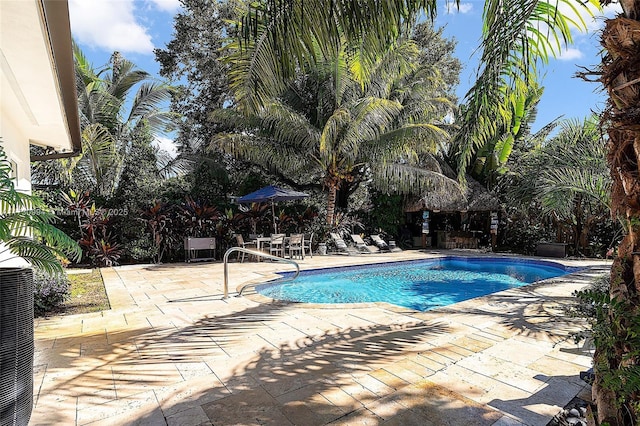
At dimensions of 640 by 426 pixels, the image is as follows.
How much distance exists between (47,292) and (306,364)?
15.4ft

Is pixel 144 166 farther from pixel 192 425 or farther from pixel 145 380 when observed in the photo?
pixel 192 425

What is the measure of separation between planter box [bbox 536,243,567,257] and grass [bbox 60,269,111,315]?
1498 cm

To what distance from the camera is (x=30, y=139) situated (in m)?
8.31

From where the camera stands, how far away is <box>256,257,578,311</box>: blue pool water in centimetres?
874

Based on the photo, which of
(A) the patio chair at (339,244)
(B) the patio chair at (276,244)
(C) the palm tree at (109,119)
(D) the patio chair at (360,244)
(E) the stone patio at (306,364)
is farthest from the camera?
(D) the patio chair at (360,244)

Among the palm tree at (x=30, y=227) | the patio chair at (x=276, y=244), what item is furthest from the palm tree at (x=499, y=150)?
the palm tree at (x=30, y=227)

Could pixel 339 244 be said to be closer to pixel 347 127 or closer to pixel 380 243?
pixel 380 243

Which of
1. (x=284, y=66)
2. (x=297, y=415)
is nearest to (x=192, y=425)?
(x=297, y=415)

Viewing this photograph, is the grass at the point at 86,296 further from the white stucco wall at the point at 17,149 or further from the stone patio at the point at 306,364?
the white stucco wall at the point at 17,149

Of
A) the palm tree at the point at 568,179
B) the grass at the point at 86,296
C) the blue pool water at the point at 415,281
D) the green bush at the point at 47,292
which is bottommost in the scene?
the blue pool water at the point at 415,281

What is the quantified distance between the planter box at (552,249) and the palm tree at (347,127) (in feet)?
14.2

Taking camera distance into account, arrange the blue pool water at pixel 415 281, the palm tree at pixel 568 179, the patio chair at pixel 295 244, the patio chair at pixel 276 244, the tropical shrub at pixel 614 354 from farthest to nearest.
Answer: the patio chair at pixel 295 244 < the patio chair at pixel 276 244 < the blue pool water at pixel 415 281 < the palm tree at pixel 568 179 < the tropical shrub at pixel 614 354

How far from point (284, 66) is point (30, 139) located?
7.51 metres

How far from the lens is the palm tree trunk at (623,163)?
5.36ft
